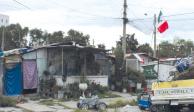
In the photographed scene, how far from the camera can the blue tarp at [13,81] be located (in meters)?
28.4

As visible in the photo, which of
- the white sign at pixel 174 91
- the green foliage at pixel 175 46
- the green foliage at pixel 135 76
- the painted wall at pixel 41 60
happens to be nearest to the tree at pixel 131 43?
the green foliage at pixel 175 46

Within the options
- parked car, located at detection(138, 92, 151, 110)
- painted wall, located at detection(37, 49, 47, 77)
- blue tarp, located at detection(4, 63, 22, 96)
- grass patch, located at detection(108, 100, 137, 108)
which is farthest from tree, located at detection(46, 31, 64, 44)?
parked car, located at detection(138, 92, 151, 110)

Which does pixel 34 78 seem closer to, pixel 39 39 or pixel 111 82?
pixel 111 82

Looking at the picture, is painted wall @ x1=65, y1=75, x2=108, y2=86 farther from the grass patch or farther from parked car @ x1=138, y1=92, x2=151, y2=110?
parked car @ x1=138, y1=92, x2=151, y2=110

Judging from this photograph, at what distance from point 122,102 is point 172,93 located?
24.9ft

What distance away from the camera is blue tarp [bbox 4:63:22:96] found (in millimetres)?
28375

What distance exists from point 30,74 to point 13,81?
1.36m

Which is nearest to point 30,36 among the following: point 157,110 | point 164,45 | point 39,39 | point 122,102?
point 39,39

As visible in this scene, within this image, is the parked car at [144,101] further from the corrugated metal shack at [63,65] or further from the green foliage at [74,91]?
the corrugated metal shack at [63,65]

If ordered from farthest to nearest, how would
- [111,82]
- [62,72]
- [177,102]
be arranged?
[111,82] → [62,72] → [177,102]

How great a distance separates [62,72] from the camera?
30.4m

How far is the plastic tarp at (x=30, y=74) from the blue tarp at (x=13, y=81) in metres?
0.51

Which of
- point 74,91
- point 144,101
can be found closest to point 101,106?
point 144,101

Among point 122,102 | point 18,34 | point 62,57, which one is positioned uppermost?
point 18,34
